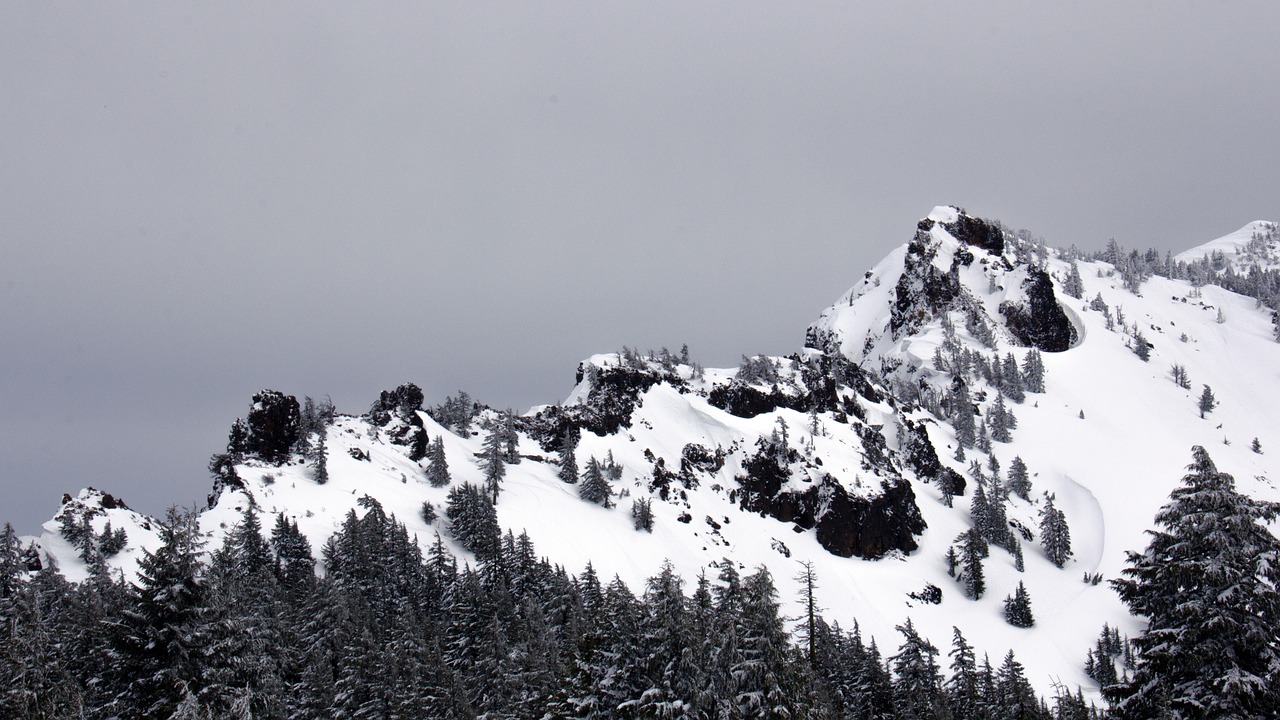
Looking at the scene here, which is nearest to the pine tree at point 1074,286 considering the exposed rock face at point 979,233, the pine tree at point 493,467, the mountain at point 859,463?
the mountain at point 859,463

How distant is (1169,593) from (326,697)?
121 ft

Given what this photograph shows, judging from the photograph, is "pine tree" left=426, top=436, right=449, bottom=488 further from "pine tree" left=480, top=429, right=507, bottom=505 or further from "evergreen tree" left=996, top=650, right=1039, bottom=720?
"evergreen tree" left=996, top=650, right=1039, bottom=720

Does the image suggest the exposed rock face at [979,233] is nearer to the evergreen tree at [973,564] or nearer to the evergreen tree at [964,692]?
the evergreen tree at [973,564]

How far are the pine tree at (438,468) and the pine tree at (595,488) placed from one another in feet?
53.0

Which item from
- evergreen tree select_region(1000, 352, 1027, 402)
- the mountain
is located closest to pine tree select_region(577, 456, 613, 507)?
the mountain

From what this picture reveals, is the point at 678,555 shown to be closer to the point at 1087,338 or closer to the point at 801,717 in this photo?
the point at 801,717

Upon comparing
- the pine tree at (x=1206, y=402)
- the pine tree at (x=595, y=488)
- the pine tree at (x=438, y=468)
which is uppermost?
the pine tree at (x=1206, y=402)

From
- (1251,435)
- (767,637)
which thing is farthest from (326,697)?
(1251,435)

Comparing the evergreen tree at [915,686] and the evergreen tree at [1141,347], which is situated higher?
the evergreen tree at [1141,347]

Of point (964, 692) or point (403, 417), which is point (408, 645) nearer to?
point (964, 692)

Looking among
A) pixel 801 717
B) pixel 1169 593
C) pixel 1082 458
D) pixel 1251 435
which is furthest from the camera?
pixel 1251 435

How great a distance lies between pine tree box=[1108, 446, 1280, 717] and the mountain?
62.7 metres

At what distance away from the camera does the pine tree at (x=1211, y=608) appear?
16.3 meters

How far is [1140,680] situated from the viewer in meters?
18.1
